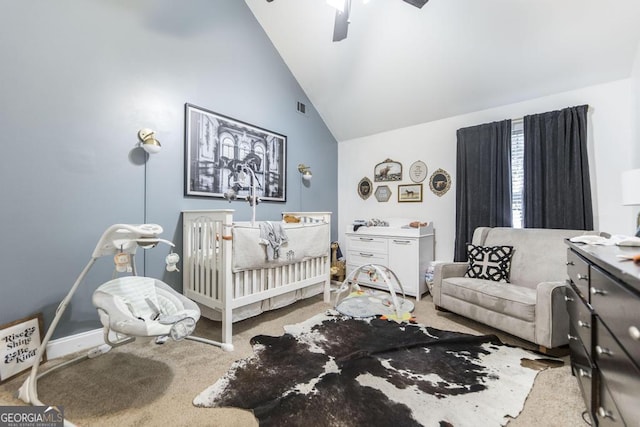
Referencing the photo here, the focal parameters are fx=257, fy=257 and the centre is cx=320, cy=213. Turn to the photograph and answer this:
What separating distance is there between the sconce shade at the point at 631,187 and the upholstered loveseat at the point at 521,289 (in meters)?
0.68

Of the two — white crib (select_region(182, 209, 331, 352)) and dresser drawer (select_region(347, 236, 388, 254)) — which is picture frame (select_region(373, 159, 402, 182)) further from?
white crib (select_region(182, 209, 331, 352))

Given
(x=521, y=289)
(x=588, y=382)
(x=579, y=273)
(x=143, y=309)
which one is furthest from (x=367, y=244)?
(x=143, y=309)

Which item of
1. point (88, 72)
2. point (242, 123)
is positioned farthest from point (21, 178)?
point (242, 123)

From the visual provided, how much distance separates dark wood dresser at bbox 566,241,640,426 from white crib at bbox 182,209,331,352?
6.47 ft

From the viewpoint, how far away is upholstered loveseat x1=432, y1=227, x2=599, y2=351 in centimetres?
184

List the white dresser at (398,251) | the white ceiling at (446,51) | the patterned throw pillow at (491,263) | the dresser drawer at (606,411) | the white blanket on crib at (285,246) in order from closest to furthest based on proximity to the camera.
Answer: the dresser drawer at (606,411)
the white blanket on crib at (285,246)
the white ceiling at (446,51)
the patterned throw pillow at (491,263)
the white dresser at (398,251)

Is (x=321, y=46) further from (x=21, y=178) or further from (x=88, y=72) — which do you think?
(x=21, y=178)

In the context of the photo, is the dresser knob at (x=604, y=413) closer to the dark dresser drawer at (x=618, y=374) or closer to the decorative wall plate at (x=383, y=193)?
the dark dresser drawer at (x=618, y=374)

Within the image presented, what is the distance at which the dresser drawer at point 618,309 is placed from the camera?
0.69 metres

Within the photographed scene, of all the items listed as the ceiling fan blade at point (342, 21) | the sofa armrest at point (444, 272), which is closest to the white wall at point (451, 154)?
the sofa armrest at point (444, 272)

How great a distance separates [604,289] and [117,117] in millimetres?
3079

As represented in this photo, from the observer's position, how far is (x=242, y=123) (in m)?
2.99

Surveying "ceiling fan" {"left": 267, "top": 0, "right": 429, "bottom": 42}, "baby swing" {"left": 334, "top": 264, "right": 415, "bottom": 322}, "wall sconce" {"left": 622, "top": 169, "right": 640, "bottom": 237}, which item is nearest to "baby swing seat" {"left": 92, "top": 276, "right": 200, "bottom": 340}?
"baby swing" {"left": 334, "top": 264, "right": 415, "bottom": 322}

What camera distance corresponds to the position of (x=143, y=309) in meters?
1.74
